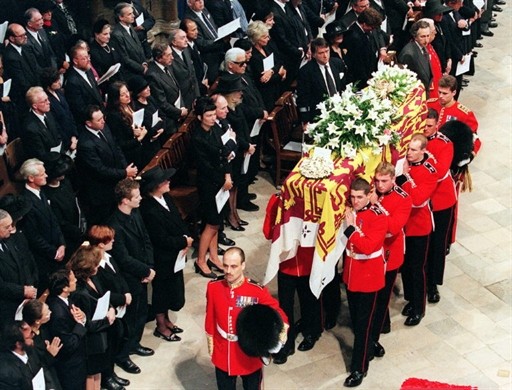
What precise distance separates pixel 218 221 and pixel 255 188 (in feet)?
6.66

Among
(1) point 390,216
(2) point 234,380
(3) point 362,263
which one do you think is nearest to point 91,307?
(2) point 234,380

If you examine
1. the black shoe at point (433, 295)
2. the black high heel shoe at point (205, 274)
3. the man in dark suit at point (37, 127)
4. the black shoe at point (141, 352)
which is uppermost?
the man in dark suit at point (37, 127)

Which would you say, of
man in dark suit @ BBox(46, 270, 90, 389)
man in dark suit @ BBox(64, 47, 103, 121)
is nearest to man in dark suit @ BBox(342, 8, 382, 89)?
man in dark suit @ BBox(64, 47, 103, 121)

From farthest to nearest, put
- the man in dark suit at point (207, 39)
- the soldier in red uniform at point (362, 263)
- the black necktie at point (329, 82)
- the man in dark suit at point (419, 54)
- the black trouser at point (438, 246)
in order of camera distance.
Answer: the man in dark suit at point (207, 39)
the man in dark suit at point (419, 54)
the black necktie at point (329, 82)
the black trouser at point (438, 246)
the soldier in red uniform at point (362, 263)

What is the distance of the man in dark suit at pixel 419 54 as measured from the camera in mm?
12844

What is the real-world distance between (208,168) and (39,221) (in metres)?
1.98

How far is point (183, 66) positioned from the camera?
11977 mm

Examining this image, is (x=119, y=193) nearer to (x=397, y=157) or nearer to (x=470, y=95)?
(x=397, y=157)

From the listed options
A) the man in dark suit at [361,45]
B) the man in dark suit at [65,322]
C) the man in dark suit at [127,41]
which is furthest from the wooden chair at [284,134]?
the man in dark suit at [65,322]

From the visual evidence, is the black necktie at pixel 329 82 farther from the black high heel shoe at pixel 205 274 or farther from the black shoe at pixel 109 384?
the black shoe at pixel 109 384

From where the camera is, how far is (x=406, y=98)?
10820 mm

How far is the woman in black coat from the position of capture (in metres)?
9.65

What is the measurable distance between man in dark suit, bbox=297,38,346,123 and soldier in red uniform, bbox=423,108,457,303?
82.4 inches

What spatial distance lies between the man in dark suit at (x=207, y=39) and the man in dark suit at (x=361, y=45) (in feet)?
5.18
